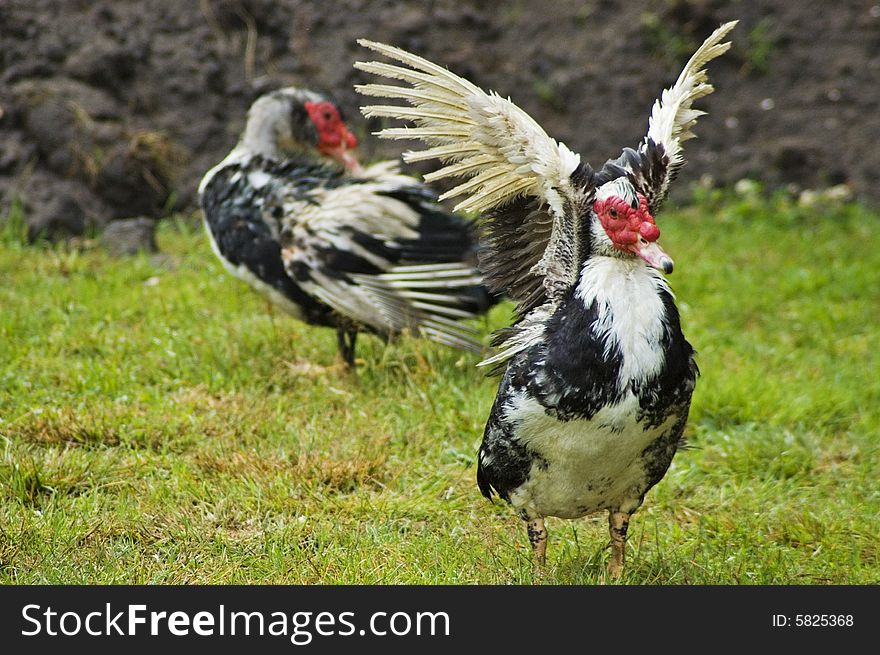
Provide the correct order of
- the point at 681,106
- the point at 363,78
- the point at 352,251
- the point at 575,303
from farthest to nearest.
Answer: the point at 363,78, the point at 352,251, the point at 681,106, the point at 575,303

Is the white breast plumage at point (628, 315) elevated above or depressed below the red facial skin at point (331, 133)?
above

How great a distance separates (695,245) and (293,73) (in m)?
3.12

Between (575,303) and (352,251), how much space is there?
2113 mm

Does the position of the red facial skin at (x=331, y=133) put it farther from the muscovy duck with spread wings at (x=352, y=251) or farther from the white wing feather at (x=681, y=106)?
the white wing feather at (x=681, y=106)

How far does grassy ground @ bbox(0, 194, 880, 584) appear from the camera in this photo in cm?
359

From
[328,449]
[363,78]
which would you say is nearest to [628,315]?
[328,449]

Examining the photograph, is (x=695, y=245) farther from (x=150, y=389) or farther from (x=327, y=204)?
(x=150, y=389)

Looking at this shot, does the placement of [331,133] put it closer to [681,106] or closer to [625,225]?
[681,106]

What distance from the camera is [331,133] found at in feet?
18.9

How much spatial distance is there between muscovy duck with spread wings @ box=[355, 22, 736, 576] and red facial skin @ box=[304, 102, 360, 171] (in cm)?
259

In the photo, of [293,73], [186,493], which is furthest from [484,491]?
[293,73]

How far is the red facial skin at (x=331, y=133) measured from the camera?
573cm

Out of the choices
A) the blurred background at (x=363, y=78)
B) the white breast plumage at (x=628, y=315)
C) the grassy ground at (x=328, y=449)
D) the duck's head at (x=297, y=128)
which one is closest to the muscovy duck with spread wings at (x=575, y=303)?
the white breast plumage at (x=628, y=315)

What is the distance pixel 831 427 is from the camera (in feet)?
16.2
